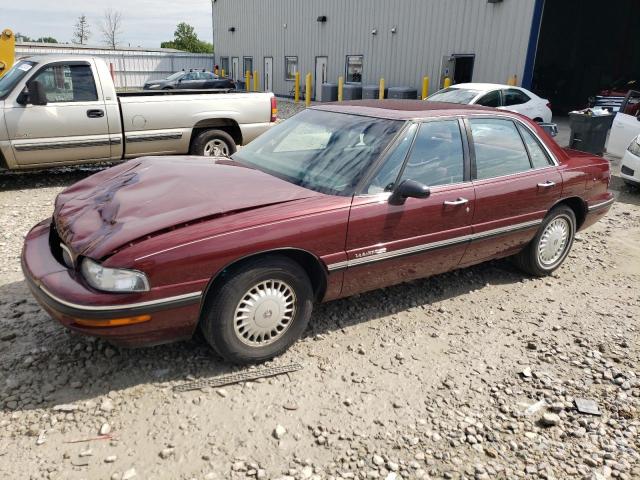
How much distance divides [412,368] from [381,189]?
1204 mm

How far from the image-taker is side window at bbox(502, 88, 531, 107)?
1191 centimetres

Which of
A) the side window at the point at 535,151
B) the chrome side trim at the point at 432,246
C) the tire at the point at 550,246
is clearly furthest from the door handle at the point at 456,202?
the tire at the point at 550,246

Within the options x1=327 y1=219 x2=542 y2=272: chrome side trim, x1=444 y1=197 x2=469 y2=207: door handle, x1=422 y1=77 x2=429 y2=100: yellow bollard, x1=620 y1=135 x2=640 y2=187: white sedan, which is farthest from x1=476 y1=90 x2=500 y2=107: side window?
x1=444 y1=197 x2=469 y2=207: door handle

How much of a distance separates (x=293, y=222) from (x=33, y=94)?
543cm

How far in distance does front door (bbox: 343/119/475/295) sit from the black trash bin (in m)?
8.21

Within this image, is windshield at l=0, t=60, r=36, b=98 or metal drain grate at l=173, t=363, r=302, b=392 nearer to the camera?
metal drain grate at l=173, t=363, r=302, b=392

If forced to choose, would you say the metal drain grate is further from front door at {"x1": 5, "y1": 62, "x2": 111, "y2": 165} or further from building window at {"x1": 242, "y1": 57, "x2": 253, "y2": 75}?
building window at {"x1": 242, "y1": 57, "x2": 253, "y2": 75}

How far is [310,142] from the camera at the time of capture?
405cm

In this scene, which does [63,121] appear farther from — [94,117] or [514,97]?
[514,97]

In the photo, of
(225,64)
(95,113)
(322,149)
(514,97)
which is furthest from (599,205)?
(225,64)

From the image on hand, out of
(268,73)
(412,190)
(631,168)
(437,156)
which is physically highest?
(268,73)

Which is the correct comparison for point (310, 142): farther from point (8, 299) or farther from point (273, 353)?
point (8, 299)

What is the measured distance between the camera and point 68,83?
23.5ft

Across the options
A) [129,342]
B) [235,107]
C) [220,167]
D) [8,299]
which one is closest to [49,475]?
[129,342]
